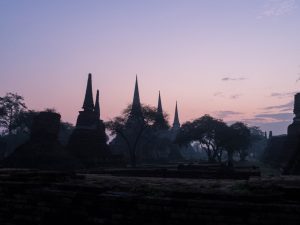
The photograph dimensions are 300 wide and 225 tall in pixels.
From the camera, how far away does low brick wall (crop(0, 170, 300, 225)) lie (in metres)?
4.50

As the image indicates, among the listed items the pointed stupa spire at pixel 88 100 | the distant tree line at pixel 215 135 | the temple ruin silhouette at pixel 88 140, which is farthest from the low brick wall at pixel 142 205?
the distant tree line at pixel 215 135

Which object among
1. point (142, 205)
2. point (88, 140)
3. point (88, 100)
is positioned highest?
point (88, 100)

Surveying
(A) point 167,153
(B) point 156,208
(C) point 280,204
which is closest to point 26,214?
(B) point 156,208

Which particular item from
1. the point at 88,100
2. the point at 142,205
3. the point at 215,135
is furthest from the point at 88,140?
the point at 142,205

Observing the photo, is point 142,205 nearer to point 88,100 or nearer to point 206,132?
point 88,100

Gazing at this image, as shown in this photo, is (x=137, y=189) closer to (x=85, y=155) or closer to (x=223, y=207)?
(x=223, y=207)

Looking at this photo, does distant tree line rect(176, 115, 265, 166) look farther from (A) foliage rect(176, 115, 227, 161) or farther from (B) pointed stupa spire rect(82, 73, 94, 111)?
(B) pointed stupa spire rect(82, 73, 94, 111)

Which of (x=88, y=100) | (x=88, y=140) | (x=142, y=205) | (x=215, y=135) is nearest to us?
(x=142, y=205)

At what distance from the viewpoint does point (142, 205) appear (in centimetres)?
505

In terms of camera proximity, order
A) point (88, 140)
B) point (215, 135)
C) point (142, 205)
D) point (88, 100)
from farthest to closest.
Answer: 1. point (215, 135)
2. point (88, 100)
3. point (88, 140)
4. point (142, 205)

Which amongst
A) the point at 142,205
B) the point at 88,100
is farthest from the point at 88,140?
the point at 142,205

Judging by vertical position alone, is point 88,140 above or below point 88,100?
below

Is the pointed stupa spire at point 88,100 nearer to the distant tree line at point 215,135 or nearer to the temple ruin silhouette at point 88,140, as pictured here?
the temple ruin silhouette at point 88,140

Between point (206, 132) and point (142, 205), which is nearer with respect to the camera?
point (142, 205)
